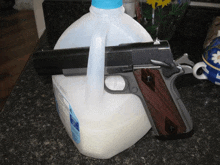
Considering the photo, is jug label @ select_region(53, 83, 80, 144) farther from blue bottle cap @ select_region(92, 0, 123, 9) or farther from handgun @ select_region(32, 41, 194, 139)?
blue bottle cap @ select_region(92, 0, 123, 9)

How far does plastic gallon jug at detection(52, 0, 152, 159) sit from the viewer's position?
0.38 metres

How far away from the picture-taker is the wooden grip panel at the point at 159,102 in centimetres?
40

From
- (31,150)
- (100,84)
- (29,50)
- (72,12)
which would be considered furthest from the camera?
(29,50)

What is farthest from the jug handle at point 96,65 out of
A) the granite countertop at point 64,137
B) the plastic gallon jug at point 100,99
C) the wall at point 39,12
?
the wall at point 39,12

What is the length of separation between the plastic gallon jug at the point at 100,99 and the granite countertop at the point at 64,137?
0.06m

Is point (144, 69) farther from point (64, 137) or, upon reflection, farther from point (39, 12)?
point (39, 12)

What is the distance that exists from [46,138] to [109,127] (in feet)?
0.62

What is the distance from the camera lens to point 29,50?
171 cm

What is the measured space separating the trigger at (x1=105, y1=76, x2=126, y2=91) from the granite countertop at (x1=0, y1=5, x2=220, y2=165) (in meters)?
0.16

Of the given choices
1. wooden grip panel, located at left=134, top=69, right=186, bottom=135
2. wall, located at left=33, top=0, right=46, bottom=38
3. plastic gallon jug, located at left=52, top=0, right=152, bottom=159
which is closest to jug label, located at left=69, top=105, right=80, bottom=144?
plastic gallon jug, located at left=52, top=0, right=152, bottom=159

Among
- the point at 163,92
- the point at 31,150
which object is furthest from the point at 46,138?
the point at 163,92

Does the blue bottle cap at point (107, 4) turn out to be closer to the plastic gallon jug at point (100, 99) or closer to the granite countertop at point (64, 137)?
the plastic gallon jug at point (100, 99)

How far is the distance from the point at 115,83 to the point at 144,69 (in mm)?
65

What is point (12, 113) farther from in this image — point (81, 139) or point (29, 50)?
point (29, 50)
